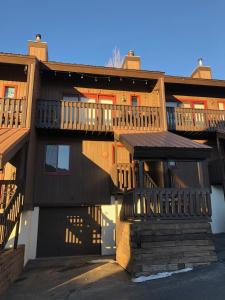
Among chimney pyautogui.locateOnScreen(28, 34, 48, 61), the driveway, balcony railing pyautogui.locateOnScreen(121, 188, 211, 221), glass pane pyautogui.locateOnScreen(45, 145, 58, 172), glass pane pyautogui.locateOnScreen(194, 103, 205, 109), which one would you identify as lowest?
the driveway

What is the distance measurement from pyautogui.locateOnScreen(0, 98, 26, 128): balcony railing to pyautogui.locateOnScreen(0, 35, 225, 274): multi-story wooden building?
47 millimetres

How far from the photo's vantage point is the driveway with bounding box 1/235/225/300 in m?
6.88

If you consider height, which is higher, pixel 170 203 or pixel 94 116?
pixel 94 116

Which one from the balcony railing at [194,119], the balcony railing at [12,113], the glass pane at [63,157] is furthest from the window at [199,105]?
the balcony railing at [12,113]

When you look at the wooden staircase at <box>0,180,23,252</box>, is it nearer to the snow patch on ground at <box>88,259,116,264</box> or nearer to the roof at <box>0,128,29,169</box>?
the roof at <box>0,128,29,169</box>

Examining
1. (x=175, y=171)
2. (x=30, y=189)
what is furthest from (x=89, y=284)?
(x=175, y=171)

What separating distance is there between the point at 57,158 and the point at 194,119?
8.09 metres

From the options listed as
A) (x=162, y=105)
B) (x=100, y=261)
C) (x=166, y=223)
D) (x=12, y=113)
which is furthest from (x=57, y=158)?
(x=166, y=223)

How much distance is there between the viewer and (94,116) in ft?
45.9

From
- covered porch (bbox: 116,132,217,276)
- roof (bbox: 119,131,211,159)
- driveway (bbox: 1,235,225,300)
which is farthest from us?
roof (bbox: 119,131,211,159)

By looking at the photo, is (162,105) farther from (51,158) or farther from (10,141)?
(10,141)

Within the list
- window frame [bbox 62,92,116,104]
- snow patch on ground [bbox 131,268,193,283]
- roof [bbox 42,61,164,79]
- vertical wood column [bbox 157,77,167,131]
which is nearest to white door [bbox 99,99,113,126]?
window frame [bbox 62,92,116,104]

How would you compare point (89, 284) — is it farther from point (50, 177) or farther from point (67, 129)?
point (67, 129)

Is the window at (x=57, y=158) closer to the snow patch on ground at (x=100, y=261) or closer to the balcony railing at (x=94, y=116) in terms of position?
the balcony railing at (x=94, y=116)
